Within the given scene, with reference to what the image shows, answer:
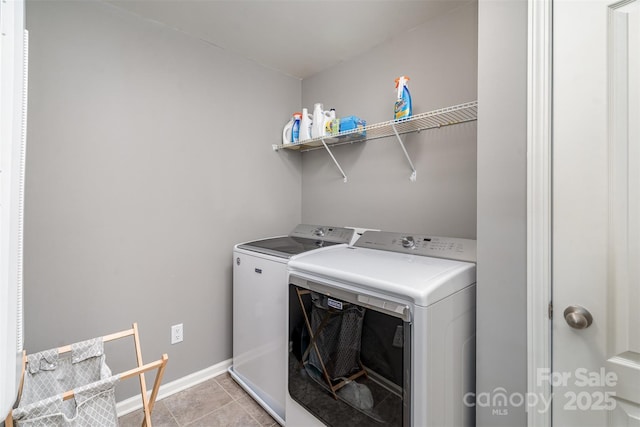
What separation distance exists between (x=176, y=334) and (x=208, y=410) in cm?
52

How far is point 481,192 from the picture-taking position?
1.12 metres

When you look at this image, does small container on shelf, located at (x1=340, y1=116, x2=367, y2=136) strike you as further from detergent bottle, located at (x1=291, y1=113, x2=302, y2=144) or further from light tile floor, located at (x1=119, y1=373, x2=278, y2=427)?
light tile floor, located at (x1=119, y1=373, x2=278, y2=427)

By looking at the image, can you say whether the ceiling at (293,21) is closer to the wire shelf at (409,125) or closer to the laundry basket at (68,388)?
the wire shelf at (409,125)

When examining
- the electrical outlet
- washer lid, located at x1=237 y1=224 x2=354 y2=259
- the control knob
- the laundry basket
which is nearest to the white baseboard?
the electrical outlet

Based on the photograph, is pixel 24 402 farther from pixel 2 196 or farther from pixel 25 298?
pixel 2 196

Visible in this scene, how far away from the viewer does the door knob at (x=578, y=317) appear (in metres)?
0.91

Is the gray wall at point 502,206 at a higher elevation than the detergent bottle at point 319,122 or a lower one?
lower

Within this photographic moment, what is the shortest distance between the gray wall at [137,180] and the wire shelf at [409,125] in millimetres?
582

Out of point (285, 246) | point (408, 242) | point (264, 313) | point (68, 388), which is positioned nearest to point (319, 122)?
point (285, 246)

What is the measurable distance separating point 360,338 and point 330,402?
0.38 m

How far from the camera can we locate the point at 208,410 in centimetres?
171

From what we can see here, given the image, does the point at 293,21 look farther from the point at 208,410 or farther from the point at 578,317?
the point at 208,410

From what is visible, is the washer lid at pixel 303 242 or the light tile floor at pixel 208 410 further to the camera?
the washer lid at pixel 303 242

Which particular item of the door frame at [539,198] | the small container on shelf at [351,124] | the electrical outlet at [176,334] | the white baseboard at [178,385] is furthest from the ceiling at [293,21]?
the white baseboard at [178,385]
